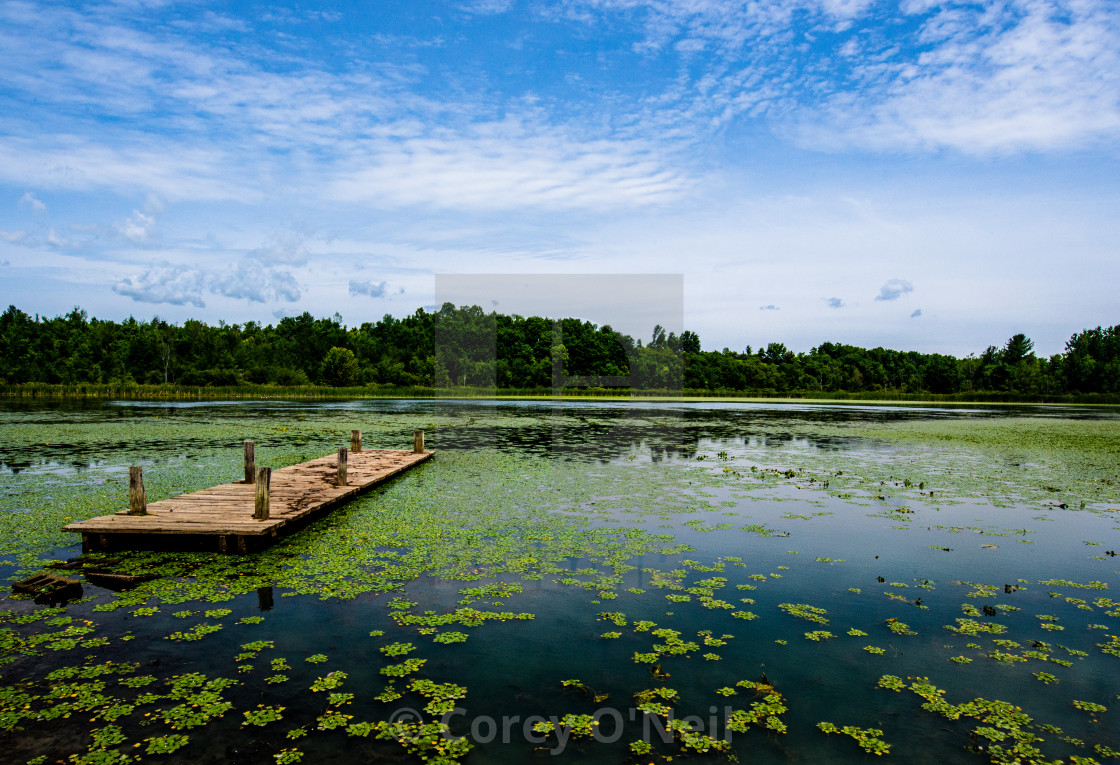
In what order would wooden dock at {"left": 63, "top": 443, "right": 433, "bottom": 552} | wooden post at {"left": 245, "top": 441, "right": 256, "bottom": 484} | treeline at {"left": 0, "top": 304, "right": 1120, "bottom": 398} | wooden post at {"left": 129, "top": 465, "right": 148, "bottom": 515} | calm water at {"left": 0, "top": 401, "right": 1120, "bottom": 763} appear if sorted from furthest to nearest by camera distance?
treeline at {"left": 0, "top": 304, "right": 1120, "bottom": 398}
wooden post at {"left": 245, "top": 441, "right": 256, "bottom": 484}
wooden post at {"left": 129, "top": 465, "right": 148, "bottom": 515}
wooden dock at {"left": 63, "top": 443, "right": 433, "bottom": 552}
calm water at {"left": 0, "top": 401, "right": 1120, "bottom": 763}

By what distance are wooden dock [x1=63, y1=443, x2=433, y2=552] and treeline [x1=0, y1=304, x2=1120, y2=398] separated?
90666 millimetres

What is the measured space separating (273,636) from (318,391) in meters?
86.7

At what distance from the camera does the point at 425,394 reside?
3750 inches

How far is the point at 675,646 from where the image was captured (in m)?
7.63

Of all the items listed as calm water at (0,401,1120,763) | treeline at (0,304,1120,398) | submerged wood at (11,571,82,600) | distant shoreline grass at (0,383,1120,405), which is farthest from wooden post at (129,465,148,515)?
treeline at (0,304,1120,398)

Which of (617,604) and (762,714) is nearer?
(762,714)

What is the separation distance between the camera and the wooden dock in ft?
37.3

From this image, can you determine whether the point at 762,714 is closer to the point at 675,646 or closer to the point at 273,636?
the point at 675,646

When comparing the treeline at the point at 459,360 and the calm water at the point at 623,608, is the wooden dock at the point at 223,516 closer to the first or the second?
the calm water at the point at 623,608

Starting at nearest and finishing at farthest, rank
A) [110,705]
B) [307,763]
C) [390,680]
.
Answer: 1. [307,763]
2. [110,705]
3. [390,680]

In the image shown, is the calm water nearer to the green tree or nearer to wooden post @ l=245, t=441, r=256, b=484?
wooden post @ l=245, t=441, r=256, b=484

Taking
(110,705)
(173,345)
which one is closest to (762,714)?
(110,705)

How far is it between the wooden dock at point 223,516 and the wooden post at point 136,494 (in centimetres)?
2

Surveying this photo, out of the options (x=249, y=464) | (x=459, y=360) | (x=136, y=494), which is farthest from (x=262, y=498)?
(x=459, y=360)
